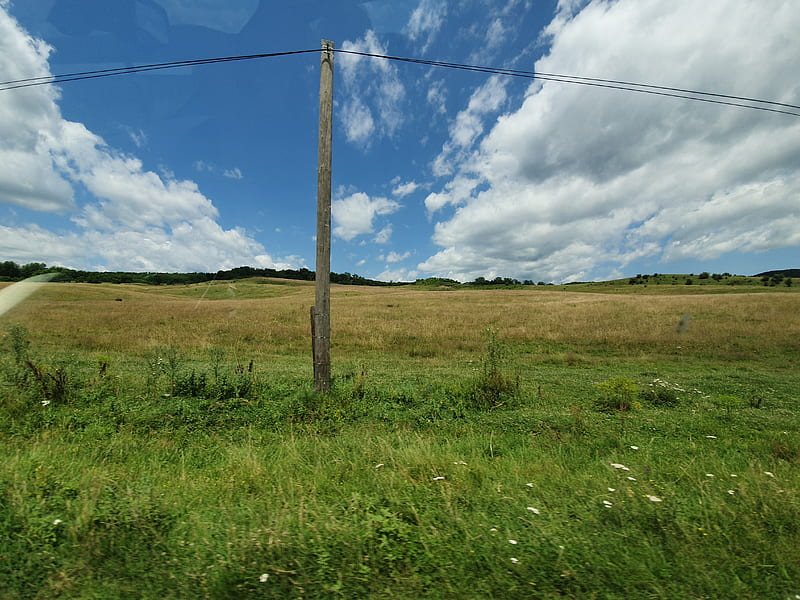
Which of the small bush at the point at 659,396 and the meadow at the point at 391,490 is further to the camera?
the small bush at the point at 659,396

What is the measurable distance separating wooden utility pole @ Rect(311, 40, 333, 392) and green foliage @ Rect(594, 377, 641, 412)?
557 cm

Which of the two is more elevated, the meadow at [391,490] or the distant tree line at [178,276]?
the distant tree line at [178,276]

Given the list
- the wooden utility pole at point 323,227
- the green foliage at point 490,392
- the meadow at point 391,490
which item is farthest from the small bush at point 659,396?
the wooden utility pole at point 323,227

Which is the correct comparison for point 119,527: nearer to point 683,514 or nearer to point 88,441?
point 88,441

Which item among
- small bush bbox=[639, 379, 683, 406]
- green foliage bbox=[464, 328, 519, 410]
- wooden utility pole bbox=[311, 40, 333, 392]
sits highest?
wooden utility pole bbox=[311, 40, 333, 392]

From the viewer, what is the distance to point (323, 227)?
718 cm

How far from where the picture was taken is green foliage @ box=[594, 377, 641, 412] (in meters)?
6.74

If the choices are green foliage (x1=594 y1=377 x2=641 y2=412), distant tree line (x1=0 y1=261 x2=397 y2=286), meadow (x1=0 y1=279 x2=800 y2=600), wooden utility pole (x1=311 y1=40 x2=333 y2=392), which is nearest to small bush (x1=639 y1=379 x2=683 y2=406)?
meadow (x1=0 y1=279 x2=800 y2=600)

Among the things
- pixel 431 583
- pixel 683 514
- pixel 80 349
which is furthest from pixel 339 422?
pixel 80 349

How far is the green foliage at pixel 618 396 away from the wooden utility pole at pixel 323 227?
219 inches

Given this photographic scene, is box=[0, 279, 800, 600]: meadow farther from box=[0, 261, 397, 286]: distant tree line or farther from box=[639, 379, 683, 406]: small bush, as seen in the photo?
box=[0, 261, 397, 286]: distant tree line

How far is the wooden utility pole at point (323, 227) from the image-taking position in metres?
7.16

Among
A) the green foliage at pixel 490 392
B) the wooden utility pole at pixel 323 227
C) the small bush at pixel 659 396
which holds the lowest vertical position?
the small bush at pixel 659 396

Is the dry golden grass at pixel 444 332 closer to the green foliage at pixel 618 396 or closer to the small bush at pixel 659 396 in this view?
the small bush at pixel 659 396
